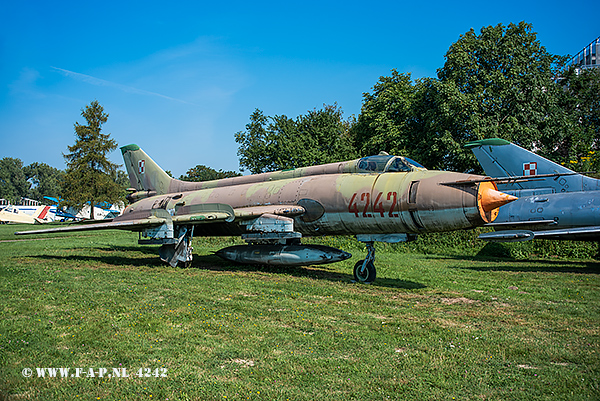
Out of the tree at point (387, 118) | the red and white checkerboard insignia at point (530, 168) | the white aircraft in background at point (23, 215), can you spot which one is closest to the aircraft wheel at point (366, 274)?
the red and white checkerboard insignia at point (530, 168)

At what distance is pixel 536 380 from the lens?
5051 mm

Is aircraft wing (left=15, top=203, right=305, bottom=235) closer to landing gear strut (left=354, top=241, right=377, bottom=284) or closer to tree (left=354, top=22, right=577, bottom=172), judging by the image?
landing gear strut (left=354, top=241, right=377, bottom=284)

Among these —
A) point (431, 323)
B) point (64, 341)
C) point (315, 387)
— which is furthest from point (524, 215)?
point (64, 341)

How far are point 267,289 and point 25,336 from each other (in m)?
5.37

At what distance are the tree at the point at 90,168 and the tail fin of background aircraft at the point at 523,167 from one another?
170 feet

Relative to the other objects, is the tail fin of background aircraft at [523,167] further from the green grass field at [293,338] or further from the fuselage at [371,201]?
Result: the fuselage at [371,201]

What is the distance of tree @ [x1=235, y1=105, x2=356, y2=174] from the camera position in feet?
126

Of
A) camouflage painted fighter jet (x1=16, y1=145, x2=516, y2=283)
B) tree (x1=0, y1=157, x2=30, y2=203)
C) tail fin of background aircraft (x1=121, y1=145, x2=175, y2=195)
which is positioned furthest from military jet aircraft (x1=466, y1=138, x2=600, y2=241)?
tree (x1=0, y1=157, x2=30, y2=203)

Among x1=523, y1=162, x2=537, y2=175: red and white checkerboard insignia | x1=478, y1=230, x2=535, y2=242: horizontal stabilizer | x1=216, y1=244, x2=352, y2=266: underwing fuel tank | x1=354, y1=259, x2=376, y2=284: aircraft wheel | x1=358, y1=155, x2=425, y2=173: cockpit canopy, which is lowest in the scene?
x1=354, y1=259, x2=376, y2=284: aircraft wheel

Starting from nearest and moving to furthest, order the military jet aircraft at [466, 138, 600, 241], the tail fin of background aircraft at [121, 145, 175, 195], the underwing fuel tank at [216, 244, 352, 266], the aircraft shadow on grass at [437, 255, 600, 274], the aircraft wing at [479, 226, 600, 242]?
the underwing fuel tank at [216, 244, 352, 266], the aircraft wing at [479, 226, 600, 242], the military jet aircraft at [466, 138, 600, 241], the aircraft shadow on grass at [437, 255, 600, 274], the tail fin of background aircraft at [121, 145, 175, 195]

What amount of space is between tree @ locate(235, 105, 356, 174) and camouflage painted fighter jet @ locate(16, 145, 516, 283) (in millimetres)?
21451

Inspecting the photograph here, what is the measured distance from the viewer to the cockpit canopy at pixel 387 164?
12227 mm

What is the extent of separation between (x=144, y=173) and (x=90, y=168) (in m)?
45.1

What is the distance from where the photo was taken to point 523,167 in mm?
17531
